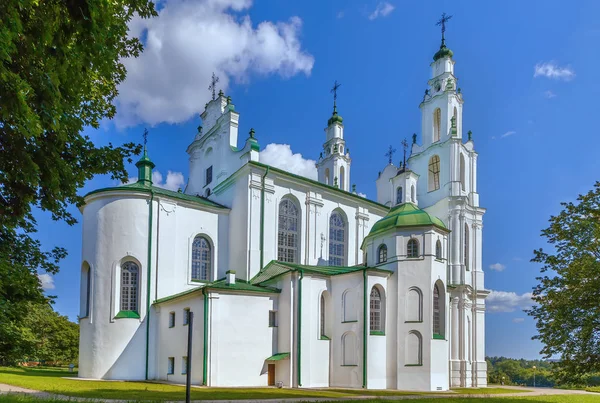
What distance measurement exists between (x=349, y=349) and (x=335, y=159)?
1978 centimetres

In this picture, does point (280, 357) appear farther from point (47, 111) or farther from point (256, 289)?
point (47, 111)

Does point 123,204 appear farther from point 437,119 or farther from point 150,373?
point 437,119

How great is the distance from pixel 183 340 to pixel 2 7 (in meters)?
20.3

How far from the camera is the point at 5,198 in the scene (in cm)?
895

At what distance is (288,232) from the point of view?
31.0 meters

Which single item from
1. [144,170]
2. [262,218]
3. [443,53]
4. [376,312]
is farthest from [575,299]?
[443,53]

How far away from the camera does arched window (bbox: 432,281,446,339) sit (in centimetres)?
2661

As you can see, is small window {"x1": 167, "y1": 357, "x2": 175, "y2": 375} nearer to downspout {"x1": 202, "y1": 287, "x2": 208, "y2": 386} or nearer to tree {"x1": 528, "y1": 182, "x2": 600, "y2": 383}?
downspout {"x1": 202, "y1": 287, "x2": 208, "y2": 386}

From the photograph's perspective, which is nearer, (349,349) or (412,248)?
(349,349)

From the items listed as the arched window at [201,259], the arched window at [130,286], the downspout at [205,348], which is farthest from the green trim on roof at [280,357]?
the arched window at [130,286]

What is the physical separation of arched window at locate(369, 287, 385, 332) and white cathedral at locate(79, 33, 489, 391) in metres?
0.05

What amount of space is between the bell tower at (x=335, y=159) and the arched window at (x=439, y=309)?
1588cm

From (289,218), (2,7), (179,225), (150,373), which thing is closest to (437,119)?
(289,218)

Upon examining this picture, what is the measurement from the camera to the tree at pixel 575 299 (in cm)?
1362
